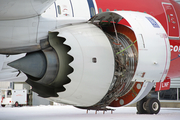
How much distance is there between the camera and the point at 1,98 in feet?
64.2

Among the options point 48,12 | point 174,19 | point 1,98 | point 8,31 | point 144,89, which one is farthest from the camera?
point 1,98

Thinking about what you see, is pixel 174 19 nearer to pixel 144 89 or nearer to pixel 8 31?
pixel 144 89

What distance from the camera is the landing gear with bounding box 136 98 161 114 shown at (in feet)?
30.3

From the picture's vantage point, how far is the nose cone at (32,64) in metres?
4.94

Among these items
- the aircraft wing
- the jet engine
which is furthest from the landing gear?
the aircraft wing

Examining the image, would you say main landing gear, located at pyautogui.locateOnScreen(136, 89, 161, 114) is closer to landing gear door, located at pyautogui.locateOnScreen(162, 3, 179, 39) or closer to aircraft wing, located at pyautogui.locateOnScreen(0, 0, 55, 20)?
landing gear door, located at pyautogui.locateOnScreen(162, 3, 179, 39)

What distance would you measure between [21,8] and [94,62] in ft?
5.25

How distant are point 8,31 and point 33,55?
0.65m

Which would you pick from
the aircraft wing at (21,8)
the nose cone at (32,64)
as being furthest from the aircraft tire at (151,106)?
the aircraft wing at (21,8)

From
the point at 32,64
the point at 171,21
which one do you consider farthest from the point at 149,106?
the point at 32,64

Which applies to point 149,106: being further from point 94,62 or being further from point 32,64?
point 32,64

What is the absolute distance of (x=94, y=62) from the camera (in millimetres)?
4777

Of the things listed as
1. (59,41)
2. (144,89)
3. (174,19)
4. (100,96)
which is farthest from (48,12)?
(174,19)

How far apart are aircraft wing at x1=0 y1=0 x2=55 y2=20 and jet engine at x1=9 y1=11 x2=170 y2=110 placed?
0.63 metres
